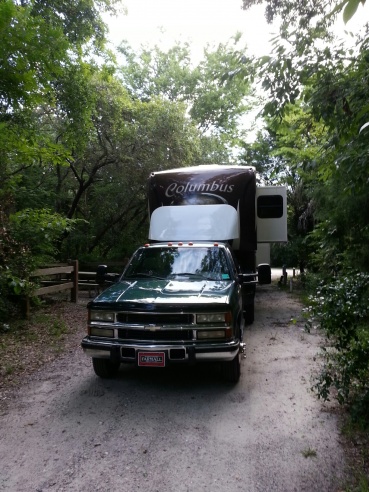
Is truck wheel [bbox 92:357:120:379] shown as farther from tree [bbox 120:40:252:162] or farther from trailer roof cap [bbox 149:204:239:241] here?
tree [bbox 120:40:252:162]

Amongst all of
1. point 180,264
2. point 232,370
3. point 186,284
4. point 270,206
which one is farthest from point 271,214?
point 232,370

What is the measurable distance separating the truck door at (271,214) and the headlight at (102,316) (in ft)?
20.2

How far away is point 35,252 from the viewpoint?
1012 cm

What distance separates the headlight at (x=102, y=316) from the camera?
213 inches

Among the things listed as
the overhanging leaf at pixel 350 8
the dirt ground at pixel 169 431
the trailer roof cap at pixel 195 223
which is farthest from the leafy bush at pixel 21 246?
the overhanging leaf at pixel 350 8

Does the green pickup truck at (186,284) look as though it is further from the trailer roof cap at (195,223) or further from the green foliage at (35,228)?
the green foliage at (35,228)

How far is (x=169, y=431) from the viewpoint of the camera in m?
4.28

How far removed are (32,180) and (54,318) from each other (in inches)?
303

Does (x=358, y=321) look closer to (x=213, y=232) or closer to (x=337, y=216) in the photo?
(x=337, y=216)

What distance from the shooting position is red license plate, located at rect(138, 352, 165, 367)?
5.07 m

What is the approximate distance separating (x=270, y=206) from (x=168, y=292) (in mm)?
5821

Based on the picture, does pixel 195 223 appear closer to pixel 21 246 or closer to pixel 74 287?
pixel 21 246

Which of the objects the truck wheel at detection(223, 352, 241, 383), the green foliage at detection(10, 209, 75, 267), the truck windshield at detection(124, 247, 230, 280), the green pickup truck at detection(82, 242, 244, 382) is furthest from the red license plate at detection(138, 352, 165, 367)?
the green foliage at detection(10, 209, 75, 267)

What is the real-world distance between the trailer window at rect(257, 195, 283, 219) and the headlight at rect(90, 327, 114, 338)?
6337mm
